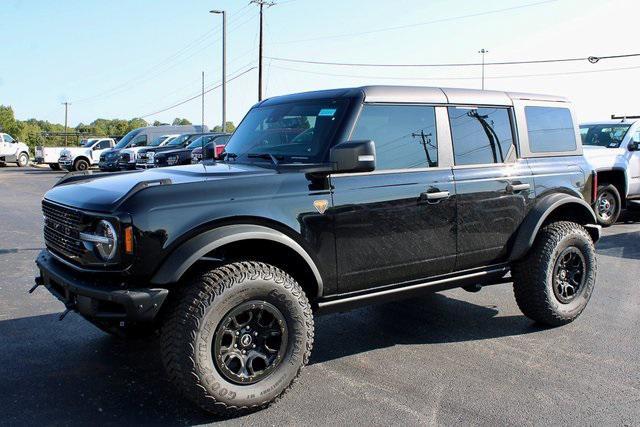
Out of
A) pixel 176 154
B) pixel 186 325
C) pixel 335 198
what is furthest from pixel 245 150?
pixel 176 154

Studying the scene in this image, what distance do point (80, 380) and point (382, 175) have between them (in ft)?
8.09

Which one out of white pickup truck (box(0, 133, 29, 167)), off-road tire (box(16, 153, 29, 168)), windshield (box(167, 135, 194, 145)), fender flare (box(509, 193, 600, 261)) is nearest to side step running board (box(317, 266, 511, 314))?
fender flare (box(509, 193, 600, 261))

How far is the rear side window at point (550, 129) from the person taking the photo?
509 cm

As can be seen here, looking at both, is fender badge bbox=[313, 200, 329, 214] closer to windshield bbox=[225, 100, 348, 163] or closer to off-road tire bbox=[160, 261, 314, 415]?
windshield bbox=[225, 100, 348, 163]

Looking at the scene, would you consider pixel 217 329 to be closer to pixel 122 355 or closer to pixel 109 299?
pixel 109 299

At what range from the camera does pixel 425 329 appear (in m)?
5.03

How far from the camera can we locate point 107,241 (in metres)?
3.24

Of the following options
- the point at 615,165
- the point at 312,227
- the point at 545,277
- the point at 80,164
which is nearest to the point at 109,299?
the point at 312,227

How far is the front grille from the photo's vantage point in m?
3.47

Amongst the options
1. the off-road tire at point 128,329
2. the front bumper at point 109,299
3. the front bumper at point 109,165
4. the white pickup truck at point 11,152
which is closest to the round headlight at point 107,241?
the front bumper at point 109,299

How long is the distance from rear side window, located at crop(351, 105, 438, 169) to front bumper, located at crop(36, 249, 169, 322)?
175cm

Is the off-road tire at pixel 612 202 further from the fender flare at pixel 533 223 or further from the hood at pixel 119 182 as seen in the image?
Result: the hood at pixel 119 182

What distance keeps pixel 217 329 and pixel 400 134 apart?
76.5 inches

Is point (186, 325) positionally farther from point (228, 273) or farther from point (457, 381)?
point (457, 381)
